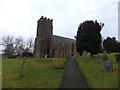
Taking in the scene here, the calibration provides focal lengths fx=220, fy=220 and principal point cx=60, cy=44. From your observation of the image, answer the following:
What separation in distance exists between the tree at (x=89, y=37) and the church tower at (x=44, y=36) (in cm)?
2651

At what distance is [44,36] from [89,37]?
29.4 m

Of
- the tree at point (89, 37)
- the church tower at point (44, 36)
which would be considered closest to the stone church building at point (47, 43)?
the church tower at point (44, 36)

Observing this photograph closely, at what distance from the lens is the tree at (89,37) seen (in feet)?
152

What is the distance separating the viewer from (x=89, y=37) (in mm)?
46625

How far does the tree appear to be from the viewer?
46.2m

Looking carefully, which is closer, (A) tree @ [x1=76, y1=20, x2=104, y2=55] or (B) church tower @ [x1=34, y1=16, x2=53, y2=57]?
(A) tree @ [x1=76, y1=20, x2=104, y2=55]

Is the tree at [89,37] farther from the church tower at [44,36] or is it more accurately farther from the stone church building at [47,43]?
the church tower at [44,36]

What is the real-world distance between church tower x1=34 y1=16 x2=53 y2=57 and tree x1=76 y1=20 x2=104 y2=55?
2651 cm

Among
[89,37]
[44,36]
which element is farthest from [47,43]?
[89,37]

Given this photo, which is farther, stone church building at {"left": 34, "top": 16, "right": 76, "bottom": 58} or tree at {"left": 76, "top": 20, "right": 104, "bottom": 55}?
stone church building at {"left": 34, "top": 16, "right": 76, "bottom": 58}

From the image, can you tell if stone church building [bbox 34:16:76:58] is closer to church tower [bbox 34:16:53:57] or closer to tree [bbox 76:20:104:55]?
church tower [bbox 34:16:53:57]

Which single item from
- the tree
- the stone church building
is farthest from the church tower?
the tree

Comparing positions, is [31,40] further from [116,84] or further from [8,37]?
[116,84]

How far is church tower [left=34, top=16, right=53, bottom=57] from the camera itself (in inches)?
2864
